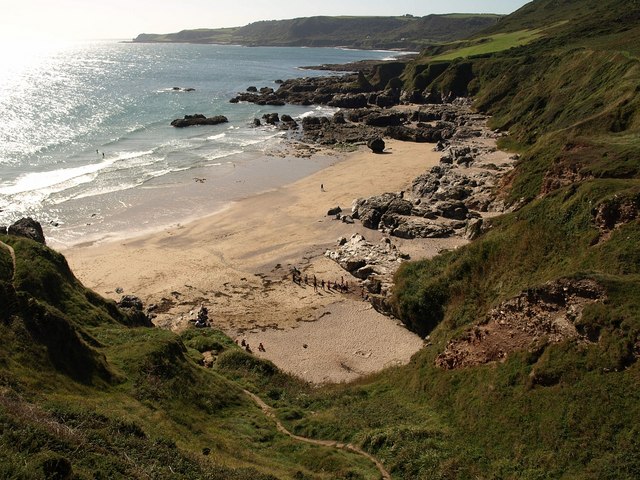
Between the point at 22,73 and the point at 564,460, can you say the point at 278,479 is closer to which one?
the point at 564,460

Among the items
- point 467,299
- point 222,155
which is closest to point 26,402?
point 467,299

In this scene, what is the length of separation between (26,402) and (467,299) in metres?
21.6

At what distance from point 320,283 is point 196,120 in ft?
250

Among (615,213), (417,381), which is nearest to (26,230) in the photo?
(417,381)

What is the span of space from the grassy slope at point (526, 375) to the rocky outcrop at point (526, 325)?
19.6 inches

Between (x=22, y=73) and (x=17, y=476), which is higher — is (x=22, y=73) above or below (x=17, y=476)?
above

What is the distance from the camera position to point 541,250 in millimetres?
27875

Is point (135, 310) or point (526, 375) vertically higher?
point (526, 375)

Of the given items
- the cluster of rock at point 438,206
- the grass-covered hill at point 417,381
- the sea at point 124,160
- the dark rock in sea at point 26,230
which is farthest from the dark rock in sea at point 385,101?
the dark rock in sea at point 26,230

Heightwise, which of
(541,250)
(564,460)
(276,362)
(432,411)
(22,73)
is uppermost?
(22,73)

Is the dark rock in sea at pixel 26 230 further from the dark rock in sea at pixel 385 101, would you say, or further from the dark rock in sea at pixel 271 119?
the dark rock in sea at pixel 385 101

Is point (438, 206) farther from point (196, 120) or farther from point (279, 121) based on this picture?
point (196, 120)

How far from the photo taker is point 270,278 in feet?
142

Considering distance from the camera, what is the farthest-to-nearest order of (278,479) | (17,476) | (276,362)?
(276,362)
(278,479)
(17,476)
